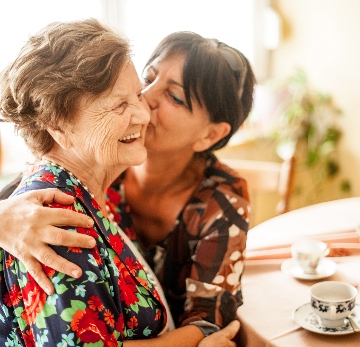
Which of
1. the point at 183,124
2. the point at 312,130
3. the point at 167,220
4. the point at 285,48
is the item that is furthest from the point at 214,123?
the point at 285,48

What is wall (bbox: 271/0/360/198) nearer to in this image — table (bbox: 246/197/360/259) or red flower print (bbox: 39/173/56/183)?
table (bbox: 246/197/360/259)

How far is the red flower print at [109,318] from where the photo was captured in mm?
1126

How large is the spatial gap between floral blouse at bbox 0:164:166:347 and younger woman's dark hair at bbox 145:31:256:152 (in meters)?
0.46

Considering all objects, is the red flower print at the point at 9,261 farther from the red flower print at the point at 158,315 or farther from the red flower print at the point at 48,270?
the red flower print at the point at 158,315

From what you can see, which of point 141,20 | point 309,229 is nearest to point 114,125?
point 309,229

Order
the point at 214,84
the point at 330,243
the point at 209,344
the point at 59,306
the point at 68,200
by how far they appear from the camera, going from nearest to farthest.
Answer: the point at 59,306
the point at 68,200
the point at 209,344
the point at 214,84
the point at 330,243

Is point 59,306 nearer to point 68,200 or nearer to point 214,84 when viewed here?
point 68,200

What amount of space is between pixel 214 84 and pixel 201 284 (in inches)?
20.7

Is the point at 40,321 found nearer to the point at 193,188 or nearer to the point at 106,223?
the point at 106,223

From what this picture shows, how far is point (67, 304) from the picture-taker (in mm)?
1065

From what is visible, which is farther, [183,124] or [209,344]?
[183,124]

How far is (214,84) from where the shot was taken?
5.02 feet

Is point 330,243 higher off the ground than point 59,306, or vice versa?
point 59,306

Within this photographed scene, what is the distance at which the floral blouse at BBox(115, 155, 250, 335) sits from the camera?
1484 millimetres
